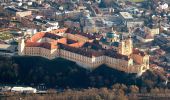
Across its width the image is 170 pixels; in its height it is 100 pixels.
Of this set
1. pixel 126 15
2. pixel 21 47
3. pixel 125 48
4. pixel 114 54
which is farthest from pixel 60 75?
pixel 126 15

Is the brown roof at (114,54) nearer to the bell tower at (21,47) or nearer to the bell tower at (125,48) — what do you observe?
the bell tower at (125,48)

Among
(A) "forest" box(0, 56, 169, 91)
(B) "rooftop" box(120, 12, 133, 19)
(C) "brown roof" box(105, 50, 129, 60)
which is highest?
(C) "brown roof" box(105, 50, 129, 60)

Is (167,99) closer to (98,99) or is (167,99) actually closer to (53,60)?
(98,99)

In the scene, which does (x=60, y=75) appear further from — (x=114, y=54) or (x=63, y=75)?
(x=114, y=54)

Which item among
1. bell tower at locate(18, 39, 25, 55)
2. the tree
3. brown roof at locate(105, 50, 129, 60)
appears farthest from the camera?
bell tower at locate(18, 39, 25, 55)

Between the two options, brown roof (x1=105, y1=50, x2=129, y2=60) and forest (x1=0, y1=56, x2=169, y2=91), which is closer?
forest (x1=0, y1=56, x2=169, y2=91)

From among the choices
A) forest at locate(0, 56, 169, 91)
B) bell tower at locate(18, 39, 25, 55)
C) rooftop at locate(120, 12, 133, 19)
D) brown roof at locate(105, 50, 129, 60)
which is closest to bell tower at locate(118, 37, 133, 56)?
brown roof at locate(105, 50, 129, 60)

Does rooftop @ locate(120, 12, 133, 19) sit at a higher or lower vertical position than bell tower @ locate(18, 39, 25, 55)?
lower

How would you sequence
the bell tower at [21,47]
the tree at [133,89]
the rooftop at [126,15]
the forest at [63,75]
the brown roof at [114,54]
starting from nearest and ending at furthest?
the tree at [133,89]
the forest at [63,75]
the brown roof at [114,54]
the bell tower at [21,47]
the rooftop at [126,15]

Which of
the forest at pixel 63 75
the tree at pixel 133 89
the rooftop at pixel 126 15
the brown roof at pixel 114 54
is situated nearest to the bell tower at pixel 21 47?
the forest at pixel 63 75

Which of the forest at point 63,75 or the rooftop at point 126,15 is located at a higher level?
the rooftop at point 126,15

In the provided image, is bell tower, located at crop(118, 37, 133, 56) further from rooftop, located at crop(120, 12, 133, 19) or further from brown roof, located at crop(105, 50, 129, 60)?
rooftop, located at crop(120, 12, 133, 19)

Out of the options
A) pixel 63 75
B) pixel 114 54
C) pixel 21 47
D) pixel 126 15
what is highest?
pixel 21 47
